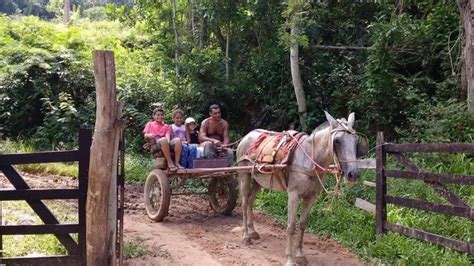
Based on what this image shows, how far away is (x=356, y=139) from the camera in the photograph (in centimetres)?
602

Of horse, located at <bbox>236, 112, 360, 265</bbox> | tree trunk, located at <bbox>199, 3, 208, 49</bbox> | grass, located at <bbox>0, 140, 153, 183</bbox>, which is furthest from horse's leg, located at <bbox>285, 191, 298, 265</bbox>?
tree trunk, located at <bbox>199, 3, 208, 49</bbox>

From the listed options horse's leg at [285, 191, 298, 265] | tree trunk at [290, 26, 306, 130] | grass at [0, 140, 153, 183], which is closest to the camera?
horse's leg at [285, 191, 298, 265]

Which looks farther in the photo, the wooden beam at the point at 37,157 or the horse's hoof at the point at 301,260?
the horse's hoof at the point at 301,260

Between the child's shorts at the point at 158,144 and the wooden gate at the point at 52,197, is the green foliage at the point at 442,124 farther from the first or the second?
the wooden gate at the point at 52,197

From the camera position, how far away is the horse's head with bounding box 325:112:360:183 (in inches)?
227

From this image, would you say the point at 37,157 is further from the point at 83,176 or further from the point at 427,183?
the point at 427,183

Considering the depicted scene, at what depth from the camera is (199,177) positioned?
8477 mm

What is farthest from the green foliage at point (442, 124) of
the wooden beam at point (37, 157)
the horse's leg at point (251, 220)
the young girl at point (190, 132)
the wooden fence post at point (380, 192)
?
the wooden beam at point (37, 157)

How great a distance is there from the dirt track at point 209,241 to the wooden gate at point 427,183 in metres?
0.78

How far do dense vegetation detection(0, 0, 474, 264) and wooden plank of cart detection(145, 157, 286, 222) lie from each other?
0.97m

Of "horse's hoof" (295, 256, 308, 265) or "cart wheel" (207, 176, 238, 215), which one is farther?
"cart wheel" (207, 176, 238, 215)

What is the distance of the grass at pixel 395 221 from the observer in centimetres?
627

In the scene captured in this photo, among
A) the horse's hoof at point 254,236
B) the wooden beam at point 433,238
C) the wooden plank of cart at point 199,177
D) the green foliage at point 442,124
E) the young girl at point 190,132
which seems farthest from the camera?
the green foliage at point 442,124

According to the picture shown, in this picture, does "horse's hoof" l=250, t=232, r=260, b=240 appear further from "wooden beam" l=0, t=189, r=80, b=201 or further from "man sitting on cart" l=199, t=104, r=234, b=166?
"wooden beam" l=0, t=189, r=80, b=201
